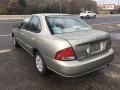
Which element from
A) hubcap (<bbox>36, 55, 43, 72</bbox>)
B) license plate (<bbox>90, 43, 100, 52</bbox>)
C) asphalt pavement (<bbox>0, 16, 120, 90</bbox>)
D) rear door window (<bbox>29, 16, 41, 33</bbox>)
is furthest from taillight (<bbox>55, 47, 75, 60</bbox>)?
rear door window (<bbox>29, 16, 41, 33</bbox>)

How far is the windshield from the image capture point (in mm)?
4270

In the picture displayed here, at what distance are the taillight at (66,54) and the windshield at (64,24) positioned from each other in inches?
29.7

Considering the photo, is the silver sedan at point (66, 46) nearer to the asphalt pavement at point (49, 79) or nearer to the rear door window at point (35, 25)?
the rear door window at point (35, 25)

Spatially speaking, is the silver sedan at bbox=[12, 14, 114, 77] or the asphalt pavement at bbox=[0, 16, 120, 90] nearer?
the silver sedan at bbox=[12, 14, 114, 77]

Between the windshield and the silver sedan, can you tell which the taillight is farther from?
the windshield

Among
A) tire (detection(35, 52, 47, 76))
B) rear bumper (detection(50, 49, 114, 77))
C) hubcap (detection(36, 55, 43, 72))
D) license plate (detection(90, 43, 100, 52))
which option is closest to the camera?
rear bumper (detection(50, 49, 114, 77))

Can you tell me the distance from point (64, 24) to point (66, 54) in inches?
51.6

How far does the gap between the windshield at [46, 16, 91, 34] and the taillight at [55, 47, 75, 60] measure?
2.47ft

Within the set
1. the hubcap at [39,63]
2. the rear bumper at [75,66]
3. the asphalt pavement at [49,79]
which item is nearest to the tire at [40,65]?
the hubcap at [39,63]

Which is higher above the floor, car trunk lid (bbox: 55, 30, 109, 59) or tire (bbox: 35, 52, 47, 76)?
car trunk lid (bbox: 55, 30, 109, 59)

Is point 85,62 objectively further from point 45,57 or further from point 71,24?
point 71,24

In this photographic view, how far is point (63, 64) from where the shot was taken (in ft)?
11.4

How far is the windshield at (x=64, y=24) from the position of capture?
4.27 meters

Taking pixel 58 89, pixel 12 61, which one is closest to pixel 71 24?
pixel 58 89
